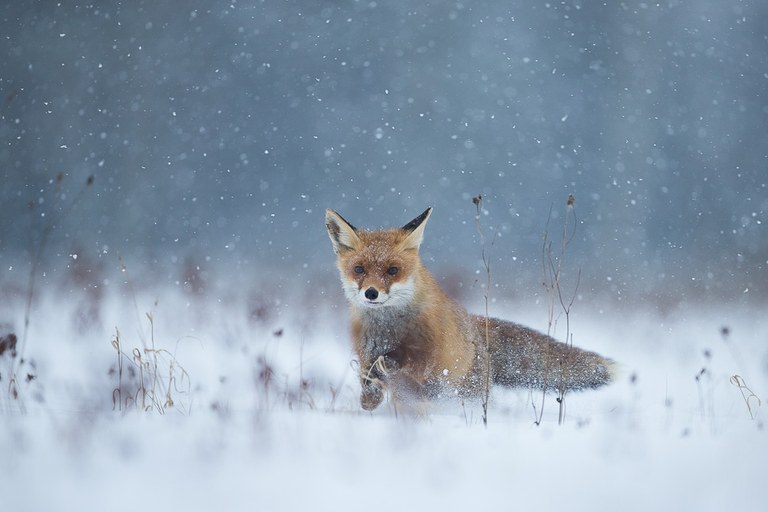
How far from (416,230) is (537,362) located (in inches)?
43.5

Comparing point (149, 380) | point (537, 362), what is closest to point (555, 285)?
point (537, 362)

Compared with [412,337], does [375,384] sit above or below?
below

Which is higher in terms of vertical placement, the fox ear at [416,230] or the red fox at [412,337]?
the fox ear at [416,230]

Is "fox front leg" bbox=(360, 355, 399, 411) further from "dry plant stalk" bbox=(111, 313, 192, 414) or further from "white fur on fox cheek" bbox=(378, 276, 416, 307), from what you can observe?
"dry plant stalk" bbox=(111, 313, 192, 414)

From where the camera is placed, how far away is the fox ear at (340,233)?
3383 millimetres

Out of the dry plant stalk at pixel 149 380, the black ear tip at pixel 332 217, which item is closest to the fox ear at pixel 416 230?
the black ear tip at pixel 332 217

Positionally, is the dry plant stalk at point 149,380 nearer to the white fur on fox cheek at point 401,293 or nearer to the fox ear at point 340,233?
the fox ear at point 340,233

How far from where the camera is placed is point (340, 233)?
3.44m

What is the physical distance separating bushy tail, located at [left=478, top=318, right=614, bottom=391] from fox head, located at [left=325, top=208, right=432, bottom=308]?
67 cm

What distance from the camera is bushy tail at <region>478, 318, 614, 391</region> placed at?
3541 mm

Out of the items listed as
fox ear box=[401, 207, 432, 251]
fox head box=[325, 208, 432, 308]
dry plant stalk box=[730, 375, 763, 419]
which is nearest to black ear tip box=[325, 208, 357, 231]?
fox head box=[325, 208, 432, 308]

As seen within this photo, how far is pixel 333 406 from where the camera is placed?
3.16 meters

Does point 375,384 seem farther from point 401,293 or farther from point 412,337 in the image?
point 401,293

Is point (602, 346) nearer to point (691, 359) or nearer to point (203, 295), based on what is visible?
point (691, 359)
